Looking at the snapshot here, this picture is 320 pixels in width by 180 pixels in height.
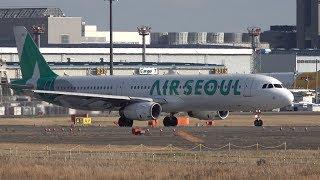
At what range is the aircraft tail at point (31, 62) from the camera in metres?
106

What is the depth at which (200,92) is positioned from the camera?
9600 centimetres

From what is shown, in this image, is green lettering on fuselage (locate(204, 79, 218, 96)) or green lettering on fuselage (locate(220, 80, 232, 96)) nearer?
green lettering on fuselage (locate(220, 80, 232, 96))

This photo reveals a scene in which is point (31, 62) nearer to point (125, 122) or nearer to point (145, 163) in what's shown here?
point (125, 122)

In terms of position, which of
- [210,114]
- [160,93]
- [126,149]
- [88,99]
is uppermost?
[160,93]

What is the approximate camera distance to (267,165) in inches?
2179

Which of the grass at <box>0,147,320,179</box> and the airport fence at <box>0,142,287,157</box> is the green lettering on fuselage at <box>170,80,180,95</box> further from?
the grass at <box>0,147,320,179</box>

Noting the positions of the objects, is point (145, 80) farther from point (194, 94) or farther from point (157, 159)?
point (157, 159)

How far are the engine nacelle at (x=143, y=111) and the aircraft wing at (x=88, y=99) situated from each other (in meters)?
1.19

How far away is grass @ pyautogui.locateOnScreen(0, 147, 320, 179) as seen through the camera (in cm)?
4972

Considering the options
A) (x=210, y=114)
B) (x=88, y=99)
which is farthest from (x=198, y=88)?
(x=88, y=99)

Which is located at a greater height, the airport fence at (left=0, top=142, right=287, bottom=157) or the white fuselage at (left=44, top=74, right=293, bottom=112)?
the white fuselage at (left=44, top=74, right=293, bottom=112)

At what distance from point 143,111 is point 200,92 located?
4809mm

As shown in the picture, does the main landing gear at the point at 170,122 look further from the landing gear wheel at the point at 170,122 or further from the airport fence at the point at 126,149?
the airport fence at the point at 126,149

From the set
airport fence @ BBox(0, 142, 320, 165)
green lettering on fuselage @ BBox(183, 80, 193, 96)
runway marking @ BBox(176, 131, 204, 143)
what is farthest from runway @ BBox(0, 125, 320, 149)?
green lettering on fuselage @ BBox(183, 80, 193, 96)
